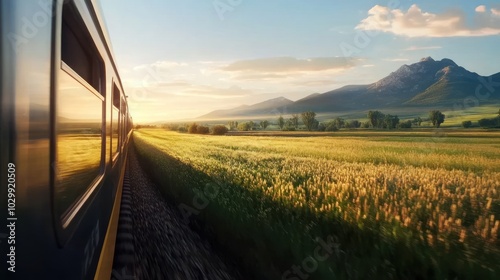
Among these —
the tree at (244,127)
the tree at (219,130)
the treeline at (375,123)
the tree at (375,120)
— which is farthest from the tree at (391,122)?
the tree at (244,127)

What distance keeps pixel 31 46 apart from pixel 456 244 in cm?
360

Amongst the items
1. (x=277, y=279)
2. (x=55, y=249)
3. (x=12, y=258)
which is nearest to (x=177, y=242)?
(x=277, y=279)

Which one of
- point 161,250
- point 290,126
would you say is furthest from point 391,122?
point 161,250

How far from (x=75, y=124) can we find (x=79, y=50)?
3.87 feet

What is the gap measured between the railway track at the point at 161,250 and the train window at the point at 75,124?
→ 1.74m

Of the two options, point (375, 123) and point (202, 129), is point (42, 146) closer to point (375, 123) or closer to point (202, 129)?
point (375, 123)

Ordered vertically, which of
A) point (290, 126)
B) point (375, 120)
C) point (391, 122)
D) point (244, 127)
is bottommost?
point (244, 127)

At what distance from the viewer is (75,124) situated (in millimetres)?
2562

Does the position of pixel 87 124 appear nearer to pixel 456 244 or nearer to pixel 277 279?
pixel 277 279

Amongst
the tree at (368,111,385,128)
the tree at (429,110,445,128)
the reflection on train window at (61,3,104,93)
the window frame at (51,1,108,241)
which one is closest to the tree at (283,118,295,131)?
the tree at (368,111,385,128)

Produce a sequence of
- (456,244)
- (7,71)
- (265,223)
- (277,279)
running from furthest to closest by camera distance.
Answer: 1. (265,223)
2. (277,279)
3. (456,244)
4. (7,71)

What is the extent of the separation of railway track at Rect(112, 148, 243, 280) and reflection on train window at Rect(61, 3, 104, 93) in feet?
7.30

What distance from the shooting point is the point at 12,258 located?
145cm

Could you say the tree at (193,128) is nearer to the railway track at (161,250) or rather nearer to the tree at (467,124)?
the tree at (467,124)
